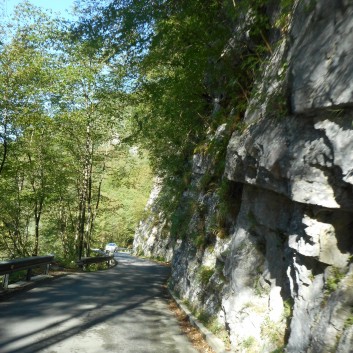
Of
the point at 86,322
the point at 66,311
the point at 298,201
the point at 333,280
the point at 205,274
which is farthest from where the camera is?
the point at 205,274

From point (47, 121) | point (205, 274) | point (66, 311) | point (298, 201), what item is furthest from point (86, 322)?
point (47, 121)

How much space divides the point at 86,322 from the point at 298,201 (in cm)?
595

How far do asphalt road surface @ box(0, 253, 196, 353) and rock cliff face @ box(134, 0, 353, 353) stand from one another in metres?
1.45

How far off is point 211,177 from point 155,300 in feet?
14.8

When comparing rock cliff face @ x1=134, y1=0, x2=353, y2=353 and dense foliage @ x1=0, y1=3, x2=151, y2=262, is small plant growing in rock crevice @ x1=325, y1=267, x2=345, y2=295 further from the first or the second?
dense foliage @ x1=0, y1=3, x2=151, y2=262

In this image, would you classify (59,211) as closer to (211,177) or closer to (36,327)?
(211,177)

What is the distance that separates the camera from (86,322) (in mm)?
8812

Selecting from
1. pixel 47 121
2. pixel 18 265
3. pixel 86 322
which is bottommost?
pixel 86 322

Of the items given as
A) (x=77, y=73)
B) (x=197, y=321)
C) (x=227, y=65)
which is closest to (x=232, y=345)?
(x=197, y=321)

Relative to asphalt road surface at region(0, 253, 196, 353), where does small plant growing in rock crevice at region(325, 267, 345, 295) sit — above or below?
above

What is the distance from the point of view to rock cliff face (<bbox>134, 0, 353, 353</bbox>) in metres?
4.62

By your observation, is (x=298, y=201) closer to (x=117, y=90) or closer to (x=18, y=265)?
(x=18, y=265)

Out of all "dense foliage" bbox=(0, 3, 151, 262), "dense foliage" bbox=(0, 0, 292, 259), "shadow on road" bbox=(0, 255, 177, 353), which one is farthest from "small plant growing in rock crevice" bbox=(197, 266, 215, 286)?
"dense foliage" bbox=(0, 3, 151, 262)

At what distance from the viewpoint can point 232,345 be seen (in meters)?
7.10
